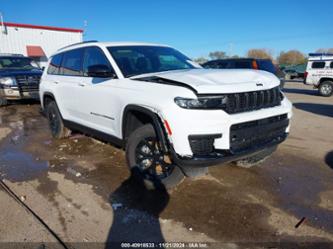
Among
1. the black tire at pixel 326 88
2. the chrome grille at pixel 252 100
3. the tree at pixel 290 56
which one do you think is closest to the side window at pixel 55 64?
the chrome grille at pixel 252 100

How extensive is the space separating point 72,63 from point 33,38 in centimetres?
→ 2599

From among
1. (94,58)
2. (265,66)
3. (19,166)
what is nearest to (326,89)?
(265,66)

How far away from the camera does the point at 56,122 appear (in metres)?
6.45

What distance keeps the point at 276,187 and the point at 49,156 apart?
3.94 metres

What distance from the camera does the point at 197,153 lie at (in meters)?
3.17

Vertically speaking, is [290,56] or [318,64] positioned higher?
[318,64]

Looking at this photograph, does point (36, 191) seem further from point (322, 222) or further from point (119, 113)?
point (322, 222)

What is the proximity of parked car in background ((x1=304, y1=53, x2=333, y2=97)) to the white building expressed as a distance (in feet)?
76.6

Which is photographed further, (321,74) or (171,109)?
(321,74)

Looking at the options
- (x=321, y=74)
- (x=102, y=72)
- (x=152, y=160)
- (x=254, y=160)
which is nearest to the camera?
(x=152, y=160)

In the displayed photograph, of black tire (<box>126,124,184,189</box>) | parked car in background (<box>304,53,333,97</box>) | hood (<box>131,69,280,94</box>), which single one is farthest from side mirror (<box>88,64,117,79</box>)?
parked car in background (<box>304,53,333,97</box>)

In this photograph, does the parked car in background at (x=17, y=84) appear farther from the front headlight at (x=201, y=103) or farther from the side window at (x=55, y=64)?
the front headlight at (x=201, y=103)

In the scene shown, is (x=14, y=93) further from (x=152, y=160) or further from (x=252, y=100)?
(x=252, y=100)

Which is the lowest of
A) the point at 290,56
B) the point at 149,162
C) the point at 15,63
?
the point at 290,56
